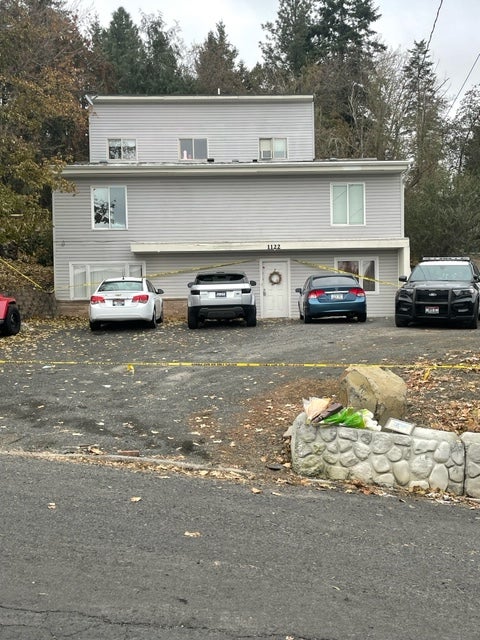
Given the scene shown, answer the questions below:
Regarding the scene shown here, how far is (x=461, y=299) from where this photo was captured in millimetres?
Result: 16594

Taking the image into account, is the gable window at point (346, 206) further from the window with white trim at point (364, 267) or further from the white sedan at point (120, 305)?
the white sedan at point (120, 305)

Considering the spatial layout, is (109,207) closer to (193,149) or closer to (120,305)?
(193,149)

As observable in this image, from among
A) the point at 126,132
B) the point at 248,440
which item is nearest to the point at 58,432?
the point at 248,440

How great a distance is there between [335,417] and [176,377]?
4741mm

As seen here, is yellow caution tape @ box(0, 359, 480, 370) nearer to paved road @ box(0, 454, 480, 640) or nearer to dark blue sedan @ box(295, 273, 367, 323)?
paved road @ box(0, 454, 480, 640)

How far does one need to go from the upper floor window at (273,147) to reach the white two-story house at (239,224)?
10.4 feet

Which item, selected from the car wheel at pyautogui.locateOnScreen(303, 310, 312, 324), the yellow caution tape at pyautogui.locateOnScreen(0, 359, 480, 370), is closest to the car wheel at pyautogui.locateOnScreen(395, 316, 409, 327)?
the car wheel at pyautogui.locateOnScreen(303, 310, 312, 324)

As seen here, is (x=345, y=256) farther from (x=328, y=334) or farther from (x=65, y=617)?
(x=65, y=617)

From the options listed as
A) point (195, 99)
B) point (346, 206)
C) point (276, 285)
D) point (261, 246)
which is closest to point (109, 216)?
point (261, 246)

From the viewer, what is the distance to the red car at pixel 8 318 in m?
16.7

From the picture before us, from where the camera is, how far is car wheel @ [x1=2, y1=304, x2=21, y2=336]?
16866 mm

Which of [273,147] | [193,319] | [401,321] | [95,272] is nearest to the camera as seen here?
[401,321]

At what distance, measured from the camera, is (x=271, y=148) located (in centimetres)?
2861

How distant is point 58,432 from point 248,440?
7.73 feet
